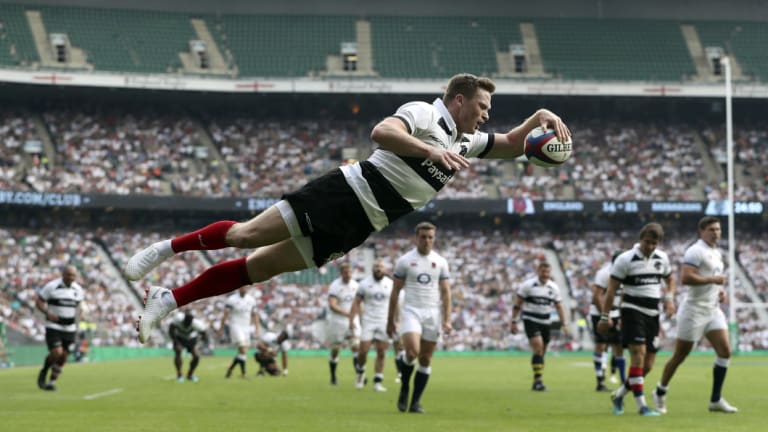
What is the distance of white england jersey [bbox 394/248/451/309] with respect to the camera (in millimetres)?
15625

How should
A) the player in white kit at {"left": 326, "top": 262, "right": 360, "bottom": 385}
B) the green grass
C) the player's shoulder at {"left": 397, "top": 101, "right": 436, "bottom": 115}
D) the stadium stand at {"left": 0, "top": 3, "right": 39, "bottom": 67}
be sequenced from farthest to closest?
the stadium stand at {"left": 0, "top": 3, "right": 39, "bottom": 67} < the player in white kit at {"left": 326, "top": 262, "right": 360, "bottom": 385} < the green grass < the player's shoulder at {"left": 397, "top": 101, "right": 436, "bottom": 115}

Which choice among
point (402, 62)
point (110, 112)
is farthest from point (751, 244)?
point (110, 112)

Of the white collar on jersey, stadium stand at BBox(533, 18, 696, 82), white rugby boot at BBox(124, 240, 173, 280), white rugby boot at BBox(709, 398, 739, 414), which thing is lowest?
white rugby boot at BBox(709, 398, 739, 414)

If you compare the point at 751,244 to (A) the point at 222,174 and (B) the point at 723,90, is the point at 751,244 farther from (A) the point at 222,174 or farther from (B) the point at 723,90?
(A) the point at 222,174

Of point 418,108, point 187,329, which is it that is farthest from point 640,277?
point 187,329

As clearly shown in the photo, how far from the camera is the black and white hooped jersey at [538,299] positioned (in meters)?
21.0

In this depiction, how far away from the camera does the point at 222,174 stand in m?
52.0

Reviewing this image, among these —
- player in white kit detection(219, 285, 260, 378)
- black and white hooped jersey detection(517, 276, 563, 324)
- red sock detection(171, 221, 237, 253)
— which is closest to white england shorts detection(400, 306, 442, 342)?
black and white hooped jersey detection(517, 276, 563, 324)

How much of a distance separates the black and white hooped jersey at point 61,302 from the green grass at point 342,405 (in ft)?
4.36

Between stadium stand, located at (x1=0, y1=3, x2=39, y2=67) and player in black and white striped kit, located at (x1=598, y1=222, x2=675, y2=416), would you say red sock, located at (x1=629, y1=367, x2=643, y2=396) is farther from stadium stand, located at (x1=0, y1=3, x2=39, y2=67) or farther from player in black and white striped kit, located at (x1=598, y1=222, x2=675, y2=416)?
stadium stand, located at (x1=0, y1=3, x2=39, y2=67)

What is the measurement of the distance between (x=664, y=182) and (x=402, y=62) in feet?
49.9

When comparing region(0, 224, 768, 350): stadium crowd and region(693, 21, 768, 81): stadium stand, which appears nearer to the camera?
region(0, 224, 768, 350): stadium crowd

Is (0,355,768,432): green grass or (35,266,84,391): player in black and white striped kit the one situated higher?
(35,266,84,391): player in black and white striped kit

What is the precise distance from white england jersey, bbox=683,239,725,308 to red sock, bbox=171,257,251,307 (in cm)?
728
